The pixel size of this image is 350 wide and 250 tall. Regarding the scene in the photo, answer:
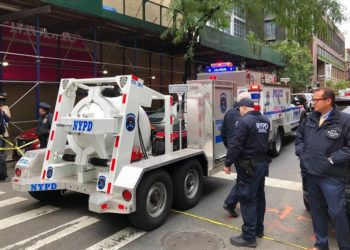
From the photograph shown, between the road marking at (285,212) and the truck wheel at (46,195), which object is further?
the truck wheel at (46,195)

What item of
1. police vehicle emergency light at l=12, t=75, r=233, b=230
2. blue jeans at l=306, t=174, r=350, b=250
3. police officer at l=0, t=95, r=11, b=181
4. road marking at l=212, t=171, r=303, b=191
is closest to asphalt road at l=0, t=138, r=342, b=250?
police vehicle emergency light at l=12, t=75, r=233, b=230

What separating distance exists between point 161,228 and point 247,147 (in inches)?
67.2

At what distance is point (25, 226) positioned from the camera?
208 inches

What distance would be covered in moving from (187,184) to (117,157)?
1.54m

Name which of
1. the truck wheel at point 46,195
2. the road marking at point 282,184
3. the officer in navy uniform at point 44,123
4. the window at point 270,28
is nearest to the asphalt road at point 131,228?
the truck wheel at point 46,195

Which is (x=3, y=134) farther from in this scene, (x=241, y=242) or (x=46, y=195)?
(x=241, y=242)

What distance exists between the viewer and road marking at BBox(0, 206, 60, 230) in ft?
17.7

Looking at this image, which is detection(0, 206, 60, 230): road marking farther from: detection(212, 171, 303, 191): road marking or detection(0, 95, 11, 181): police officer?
detection(212, 171, 303, 191): road marking

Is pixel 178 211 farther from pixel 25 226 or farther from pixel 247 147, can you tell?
pixel 25 226

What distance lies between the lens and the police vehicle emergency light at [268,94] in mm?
9477

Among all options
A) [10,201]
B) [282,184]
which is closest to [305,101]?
[282,184]

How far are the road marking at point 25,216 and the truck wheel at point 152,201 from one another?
1733 mm

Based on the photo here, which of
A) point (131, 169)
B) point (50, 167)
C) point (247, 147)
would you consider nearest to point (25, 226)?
point (50, 167)

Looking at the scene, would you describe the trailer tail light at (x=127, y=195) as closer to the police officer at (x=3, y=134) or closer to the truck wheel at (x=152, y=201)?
the truck wheel at (x=152, y=201)
